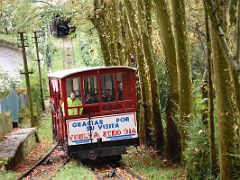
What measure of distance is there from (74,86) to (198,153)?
5299 mm

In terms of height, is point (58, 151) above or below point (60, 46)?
below

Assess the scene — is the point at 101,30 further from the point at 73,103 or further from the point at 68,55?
the point at 68,55

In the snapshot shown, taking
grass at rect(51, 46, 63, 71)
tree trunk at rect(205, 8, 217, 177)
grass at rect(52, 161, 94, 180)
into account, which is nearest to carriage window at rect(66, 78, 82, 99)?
A: grass at rect(52, 161, 94, 180)

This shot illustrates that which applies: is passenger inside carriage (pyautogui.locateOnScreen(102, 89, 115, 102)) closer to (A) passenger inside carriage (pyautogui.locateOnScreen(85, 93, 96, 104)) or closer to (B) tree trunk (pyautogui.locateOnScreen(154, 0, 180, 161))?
(A) passenger inside carriage (pyautogui.locateOnScreen(85, 93, 96, 104))

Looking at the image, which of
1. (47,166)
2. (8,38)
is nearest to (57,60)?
(8,38)

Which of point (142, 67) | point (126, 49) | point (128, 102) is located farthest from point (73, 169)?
point (126, 49)

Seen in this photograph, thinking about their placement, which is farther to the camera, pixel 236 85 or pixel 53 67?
pixel 53 67

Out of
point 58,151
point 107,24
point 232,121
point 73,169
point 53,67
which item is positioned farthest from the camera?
point 53,67

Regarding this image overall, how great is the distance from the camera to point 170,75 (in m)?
14.9

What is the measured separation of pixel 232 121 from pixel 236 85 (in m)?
2.47

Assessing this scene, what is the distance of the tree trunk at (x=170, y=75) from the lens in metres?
14.7

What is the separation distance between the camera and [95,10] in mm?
24625

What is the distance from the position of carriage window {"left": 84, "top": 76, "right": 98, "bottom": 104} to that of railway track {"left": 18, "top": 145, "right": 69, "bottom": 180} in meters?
2.62

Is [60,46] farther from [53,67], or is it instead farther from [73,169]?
[73,169]
